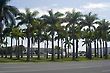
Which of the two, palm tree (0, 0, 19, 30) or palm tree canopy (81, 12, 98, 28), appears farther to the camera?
palm tree canopy (81, 12, 98, 28)

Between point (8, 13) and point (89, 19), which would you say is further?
point (89, 19)

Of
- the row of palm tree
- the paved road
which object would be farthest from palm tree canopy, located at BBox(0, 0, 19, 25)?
the paved road

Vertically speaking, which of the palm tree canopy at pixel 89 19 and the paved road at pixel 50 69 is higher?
the palm tree canopy at pixel 89 19

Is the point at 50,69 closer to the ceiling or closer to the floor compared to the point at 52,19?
closer to the floor

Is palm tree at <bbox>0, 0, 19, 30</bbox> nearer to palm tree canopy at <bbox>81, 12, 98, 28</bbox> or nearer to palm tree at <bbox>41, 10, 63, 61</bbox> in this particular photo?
palm tree at <bbox>41, 10, 63, 61</bbox>

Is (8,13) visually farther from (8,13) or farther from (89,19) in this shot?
(89,19)

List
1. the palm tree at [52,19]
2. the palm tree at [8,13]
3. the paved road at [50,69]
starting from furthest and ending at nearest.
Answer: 1. the palm tree at [52,19]
2. the palm tree at [8,13]
3. the paved road at [50,69]

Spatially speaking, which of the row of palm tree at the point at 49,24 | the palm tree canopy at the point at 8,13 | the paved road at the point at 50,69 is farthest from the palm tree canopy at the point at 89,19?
the paved road at the point at 50,69

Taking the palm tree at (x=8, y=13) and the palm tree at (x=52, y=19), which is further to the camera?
the palm tree at (x=52, y=19)

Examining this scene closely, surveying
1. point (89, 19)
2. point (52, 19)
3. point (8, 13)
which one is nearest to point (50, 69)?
point (8, 13)

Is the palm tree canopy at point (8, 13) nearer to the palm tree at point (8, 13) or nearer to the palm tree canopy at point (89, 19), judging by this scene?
the palm tree at point (8, 13)

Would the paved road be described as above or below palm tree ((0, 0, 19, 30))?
below

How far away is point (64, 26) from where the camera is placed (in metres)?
76.3

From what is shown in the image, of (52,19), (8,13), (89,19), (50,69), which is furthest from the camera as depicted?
(89,19)
